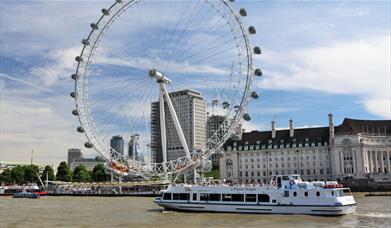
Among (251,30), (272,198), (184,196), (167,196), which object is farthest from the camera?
(251,30)

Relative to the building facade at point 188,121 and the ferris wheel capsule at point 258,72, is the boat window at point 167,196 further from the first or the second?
the building facade at point 188,121

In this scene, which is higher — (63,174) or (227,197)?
(63,174)

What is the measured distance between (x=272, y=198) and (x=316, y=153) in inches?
3145

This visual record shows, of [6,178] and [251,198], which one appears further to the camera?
[6,178]

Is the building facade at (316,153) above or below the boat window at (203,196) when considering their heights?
Result: above

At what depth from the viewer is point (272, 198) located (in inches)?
1667

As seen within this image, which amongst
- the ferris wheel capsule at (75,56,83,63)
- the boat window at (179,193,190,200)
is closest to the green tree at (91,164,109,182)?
the ferris wheel capsule at (75,56,83,63)

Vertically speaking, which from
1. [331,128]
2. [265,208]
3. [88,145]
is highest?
[331,128]

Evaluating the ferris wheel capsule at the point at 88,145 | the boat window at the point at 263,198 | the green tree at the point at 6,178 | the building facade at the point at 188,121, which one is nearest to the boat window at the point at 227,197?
the boat window at the point at 263,198

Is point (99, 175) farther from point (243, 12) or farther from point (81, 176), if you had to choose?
point (243, 12)

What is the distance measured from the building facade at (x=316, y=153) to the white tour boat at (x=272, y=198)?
73042mm

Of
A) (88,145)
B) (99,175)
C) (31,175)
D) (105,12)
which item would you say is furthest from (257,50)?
(31,175)

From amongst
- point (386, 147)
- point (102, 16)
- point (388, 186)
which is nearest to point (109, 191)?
point (102, 16)

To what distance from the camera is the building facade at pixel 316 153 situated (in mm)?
114250
